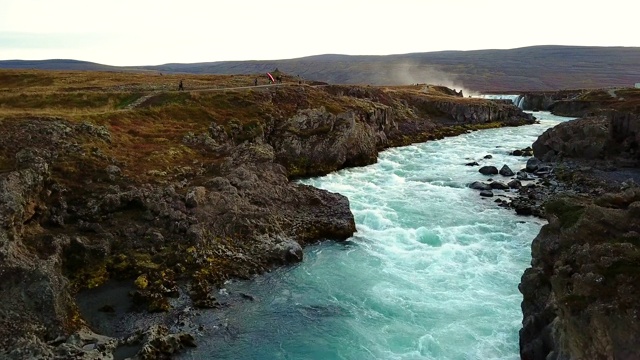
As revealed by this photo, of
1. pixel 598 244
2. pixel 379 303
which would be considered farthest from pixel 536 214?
pixel 598 244

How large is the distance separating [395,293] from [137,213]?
18.8 metres

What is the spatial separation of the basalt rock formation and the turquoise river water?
212cm

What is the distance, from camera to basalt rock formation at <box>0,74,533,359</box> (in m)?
22.6

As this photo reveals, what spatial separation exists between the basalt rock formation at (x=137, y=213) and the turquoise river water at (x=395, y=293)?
2.12 m

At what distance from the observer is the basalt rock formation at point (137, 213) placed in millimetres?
22641

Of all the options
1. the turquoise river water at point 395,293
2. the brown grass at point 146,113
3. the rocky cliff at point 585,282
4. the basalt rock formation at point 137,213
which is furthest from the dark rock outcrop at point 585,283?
the brown grass at point 146,113

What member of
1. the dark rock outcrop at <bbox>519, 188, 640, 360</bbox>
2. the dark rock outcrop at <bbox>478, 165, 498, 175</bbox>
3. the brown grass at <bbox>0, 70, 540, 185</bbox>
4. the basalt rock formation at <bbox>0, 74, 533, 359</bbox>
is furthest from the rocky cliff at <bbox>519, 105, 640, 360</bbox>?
the dark rock outcrop at <bbox>478, 165, 498, 175</bbox>

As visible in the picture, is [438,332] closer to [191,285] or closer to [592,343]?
[592,343]

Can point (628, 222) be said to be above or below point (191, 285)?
above

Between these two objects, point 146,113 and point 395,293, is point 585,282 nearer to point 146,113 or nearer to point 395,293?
point 395,293

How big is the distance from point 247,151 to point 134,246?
20.9 metres

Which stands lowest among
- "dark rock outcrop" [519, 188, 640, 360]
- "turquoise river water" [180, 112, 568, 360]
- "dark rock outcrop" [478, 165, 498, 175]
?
"turquoise river water" [180, 112, 568, 360]

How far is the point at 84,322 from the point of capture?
23.0m

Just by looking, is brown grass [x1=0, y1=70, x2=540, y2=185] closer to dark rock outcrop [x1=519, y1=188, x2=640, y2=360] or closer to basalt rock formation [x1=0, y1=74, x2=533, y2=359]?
basalt rock formation [x1=0, y1=74, x2=533, y2=359]
